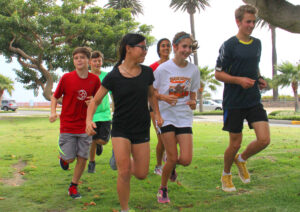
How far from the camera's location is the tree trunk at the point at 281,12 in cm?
685

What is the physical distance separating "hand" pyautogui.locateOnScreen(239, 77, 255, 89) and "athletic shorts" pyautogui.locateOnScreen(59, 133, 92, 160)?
226 cm

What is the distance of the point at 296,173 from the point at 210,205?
2283 mm

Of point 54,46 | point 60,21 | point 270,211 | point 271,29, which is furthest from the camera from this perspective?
point 271,29

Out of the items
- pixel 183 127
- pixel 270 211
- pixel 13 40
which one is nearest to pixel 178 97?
pixel 183 127

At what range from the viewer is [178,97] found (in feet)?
15.1

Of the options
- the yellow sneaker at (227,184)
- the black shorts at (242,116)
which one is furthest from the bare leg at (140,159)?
the yellow sneaker at (227,184)

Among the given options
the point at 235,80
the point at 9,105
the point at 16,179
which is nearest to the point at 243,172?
the point at 235,80

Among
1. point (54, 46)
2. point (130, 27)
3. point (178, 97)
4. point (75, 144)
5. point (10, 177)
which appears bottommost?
point (10, 177)

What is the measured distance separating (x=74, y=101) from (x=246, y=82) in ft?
7.60

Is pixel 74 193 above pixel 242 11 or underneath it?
underneath

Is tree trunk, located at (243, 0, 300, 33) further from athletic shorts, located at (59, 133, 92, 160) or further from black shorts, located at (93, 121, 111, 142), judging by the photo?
athletic shorts, located at (59, 133, 92, 160)

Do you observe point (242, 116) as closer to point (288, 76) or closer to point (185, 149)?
point (185, 149)

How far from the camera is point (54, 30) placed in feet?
99.0

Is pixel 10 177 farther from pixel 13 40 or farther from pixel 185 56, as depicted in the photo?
pixel 13 40
